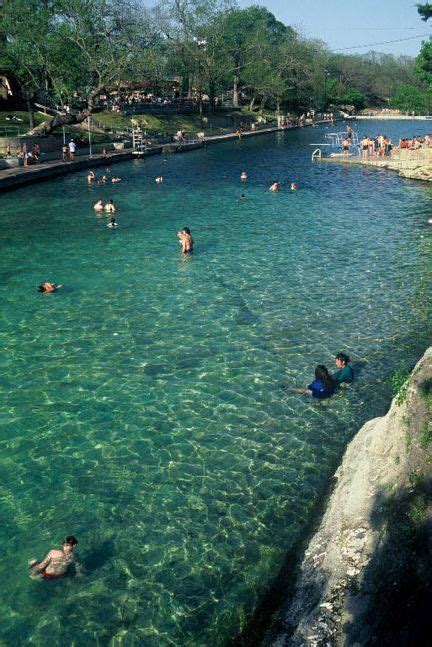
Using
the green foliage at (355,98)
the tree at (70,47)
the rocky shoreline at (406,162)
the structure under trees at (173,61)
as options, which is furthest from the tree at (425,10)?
the green foliage at (355,98)

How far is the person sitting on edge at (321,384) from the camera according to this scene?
12.8 metres

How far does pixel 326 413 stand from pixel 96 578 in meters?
6.28

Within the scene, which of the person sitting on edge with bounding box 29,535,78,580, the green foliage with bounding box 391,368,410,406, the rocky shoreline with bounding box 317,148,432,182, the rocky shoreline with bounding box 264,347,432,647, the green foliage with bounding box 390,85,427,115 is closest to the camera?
the rocky shoreline with bounding box 264,347,432,647

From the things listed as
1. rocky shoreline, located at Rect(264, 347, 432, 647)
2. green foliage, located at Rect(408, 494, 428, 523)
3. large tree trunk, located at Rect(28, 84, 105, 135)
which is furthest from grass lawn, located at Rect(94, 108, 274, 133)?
green foliage, located at Rect(408, 494, 428, 523)

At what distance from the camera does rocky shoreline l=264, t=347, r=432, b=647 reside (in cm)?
618

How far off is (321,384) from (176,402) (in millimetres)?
3475

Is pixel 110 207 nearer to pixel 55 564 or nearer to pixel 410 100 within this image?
pixel 55 564

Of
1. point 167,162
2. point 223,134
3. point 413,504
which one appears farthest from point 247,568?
point 223,134

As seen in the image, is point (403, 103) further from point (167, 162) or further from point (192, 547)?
point (192, 547)

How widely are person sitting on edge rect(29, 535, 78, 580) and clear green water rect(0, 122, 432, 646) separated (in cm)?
15

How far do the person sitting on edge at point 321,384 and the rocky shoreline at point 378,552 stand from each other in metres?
3.25

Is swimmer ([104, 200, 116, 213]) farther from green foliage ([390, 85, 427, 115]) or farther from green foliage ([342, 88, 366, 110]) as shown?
green foliage ([342, 88, 366, 110])

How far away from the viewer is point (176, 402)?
1286cm

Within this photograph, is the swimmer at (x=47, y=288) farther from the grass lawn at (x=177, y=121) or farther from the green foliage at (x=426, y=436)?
the grass lawn at (x=177, y=121)
